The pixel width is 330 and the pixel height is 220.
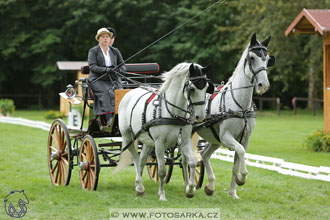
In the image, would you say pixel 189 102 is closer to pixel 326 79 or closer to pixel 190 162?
pixel 190 162

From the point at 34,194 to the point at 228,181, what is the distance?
361cm

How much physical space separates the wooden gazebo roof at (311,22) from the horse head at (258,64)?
6747mm

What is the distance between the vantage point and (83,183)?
8992 mm

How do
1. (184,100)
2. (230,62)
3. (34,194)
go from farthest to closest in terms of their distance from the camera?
(230,62) < (34,194) < (184,100)

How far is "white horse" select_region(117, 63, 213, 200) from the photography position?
721 centimetres

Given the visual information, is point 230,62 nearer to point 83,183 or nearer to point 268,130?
point 268,130

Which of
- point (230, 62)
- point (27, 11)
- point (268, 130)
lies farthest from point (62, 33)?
point (268, 130)

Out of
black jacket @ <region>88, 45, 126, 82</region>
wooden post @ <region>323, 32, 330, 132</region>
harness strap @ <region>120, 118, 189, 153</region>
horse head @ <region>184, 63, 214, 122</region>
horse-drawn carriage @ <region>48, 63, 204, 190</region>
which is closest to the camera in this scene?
horse head @ <region>184, 63, 214, 122</region>

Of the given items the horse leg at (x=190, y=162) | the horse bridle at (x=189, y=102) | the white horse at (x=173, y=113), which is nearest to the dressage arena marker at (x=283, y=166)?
the white horse at (x=173, y=113)

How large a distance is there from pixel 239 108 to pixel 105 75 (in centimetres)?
240

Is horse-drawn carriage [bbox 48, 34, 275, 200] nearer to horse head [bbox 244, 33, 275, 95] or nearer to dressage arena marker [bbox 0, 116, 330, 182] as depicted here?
horse head [bbox 244, 33, 275, 95]

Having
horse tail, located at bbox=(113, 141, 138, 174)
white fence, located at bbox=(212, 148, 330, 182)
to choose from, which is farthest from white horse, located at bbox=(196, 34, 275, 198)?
white fence, located at bbox=(212, 148, 330, 182)

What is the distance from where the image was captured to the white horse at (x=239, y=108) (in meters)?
7.70

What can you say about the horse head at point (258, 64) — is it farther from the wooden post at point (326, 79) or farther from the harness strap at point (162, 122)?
the wooden post at point (326, 79)
